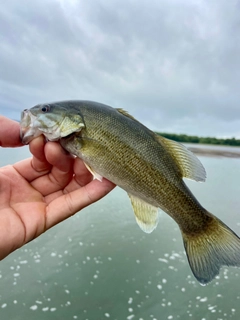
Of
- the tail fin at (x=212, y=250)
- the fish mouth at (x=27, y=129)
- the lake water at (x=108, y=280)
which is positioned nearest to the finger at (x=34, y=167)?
the fish mouth at (x=27, y=129)

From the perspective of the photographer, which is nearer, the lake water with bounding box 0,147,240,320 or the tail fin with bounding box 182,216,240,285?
the tail fin with bounding box 182,216,240,285

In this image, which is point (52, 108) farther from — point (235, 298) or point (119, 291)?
point (235, 298)

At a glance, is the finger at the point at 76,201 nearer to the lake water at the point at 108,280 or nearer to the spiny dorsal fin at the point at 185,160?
the spiny dorsal fin at the point at 185,160

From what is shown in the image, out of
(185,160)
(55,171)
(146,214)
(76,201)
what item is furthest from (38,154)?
(185,160)

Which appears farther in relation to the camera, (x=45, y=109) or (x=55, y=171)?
(x=55, y=171)

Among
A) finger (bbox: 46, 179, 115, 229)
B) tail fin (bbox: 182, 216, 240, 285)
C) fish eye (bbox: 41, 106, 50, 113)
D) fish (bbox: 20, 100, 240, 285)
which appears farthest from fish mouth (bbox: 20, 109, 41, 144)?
tail fin (bbox: 182, 216, 240, 285)

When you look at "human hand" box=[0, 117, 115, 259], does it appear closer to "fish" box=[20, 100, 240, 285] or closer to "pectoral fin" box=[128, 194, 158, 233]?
"fish" box=[20, 100, 240, 285]

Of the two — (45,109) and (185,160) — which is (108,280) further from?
(45,109)

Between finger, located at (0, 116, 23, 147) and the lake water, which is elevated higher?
finger, located at (0, 116, 23, 147)
